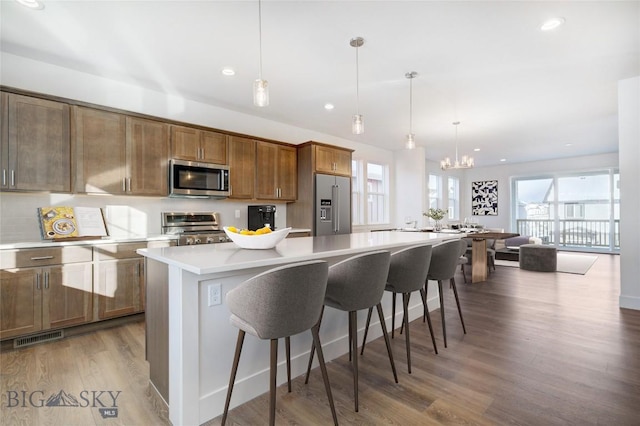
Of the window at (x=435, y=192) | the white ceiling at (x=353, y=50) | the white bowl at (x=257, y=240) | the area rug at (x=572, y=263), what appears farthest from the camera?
the window at (x=435, y=192)

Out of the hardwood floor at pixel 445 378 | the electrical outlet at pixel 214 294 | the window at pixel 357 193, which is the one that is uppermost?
the window at pixel 357 193

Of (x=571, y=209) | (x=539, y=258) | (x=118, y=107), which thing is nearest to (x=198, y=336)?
(x=118, y=107)

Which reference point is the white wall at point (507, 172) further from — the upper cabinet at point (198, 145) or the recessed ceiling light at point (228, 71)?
the recessed ceiling light at point (228, 71)

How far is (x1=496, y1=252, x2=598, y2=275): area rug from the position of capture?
19.1 ft

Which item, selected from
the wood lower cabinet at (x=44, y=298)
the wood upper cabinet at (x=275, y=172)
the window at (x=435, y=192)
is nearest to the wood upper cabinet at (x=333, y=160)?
the wood upper cabinet at (x=275, y=172)

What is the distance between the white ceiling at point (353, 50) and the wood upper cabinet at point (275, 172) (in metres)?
0.60

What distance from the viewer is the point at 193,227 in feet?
13.0

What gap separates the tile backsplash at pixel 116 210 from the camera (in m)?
2.91

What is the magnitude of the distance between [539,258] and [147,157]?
267 inches

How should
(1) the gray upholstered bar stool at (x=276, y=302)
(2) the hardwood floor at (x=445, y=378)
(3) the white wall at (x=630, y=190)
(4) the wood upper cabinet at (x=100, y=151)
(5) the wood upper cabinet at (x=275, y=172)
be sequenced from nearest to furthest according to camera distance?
(1) the gray upholstered bar stool at (x=276, y=302)
(2) the hardwood floor at (x=445, y=378)
(4) the wood upper cabinet at (x=100, y=151)
(3) the white wall at (x=630, y=190)
(5) the wood upper cabinet at (x=275, y=172)

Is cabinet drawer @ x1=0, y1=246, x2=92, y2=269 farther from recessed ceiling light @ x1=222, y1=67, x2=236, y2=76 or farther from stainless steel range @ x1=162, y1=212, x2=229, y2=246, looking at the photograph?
recessed ceiling light @ x1=222, y1=67, x2=236, y2=76

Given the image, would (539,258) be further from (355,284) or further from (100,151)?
(100,151)

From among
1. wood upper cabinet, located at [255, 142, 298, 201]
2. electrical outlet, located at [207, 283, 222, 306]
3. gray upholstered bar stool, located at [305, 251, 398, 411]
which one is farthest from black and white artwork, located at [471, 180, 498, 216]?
electrical outlet, located at [207, 283, 222, 306]

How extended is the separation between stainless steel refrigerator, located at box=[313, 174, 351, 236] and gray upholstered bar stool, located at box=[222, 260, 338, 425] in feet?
11.1
